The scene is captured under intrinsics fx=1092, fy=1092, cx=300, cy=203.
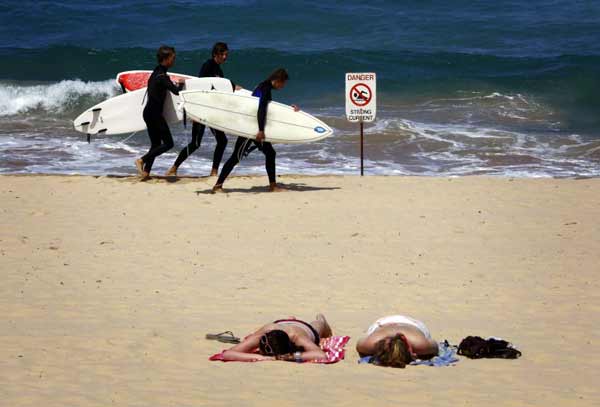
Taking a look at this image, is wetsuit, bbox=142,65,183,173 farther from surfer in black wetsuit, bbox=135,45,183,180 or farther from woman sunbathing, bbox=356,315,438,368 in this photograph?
woman sunbathing, bbox=356,315,438,368

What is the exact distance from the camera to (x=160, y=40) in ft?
92.2

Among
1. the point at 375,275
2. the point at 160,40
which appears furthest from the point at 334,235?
the point at 160,40

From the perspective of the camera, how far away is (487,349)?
632 centimetres

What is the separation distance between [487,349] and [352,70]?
60.2 feet

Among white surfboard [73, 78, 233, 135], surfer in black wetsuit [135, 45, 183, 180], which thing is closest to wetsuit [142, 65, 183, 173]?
surfer in black wetsuit [135, 45, 183, 180]

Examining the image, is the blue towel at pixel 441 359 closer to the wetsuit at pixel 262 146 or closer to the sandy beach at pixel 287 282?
the sandy beach at pixel 287 282

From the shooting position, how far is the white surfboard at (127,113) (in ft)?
→ 41.3

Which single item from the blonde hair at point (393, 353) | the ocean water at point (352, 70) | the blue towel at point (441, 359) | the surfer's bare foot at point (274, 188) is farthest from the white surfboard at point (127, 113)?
the blonde hair at point (393, 353)

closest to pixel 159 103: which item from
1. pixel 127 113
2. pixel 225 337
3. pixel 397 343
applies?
pixel 127 113

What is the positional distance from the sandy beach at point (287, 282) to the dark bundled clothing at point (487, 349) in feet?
0.28

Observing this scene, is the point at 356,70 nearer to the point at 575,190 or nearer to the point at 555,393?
the point at 575,190

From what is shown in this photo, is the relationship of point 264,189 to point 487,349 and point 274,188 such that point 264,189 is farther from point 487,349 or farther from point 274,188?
point 487,349

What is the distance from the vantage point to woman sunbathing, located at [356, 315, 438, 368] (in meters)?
6.14

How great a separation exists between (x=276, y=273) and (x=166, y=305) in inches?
46.2
